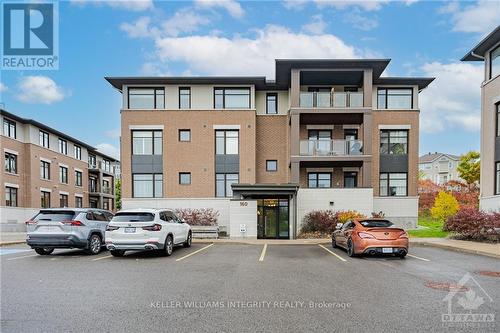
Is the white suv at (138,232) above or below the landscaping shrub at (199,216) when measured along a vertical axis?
above

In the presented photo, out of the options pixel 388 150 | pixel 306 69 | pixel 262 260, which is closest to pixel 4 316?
pixel 262 260

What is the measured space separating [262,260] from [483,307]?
644 centimetres

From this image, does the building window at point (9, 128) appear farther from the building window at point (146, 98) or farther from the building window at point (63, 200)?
the building window at point (146, 98)

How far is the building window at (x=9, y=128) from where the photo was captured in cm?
3030

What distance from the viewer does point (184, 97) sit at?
79.5ft

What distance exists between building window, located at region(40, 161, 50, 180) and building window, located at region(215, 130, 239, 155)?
21512 millimetres

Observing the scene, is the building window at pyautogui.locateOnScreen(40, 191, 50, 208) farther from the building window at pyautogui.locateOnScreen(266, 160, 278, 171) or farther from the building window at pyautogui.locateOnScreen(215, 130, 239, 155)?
the building window at pyautogui.locateOnScreen(266, 160, 278, 171)

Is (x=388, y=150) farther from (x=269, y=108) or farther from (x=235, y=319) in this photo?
(x=235, y=319)

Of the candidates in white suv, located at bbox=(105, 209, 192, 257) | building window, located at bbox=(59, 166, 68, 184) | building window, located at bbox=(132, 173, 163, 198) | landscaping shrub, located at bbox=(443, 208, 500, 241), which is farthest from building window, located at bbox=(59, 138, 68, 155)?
landscaping shrub, located at bbox=(443, 208, 500, 241)

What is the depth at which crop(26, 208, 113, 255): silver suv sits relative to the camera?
12141 millimetres

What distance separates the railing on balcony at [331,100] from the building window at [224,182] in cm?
686

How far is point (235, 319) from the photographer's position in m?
5.29

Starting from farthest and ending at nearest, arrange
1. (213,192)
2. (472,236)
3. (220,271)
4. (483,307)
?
(213,192) < (472,236) < (220,271) < (483,307)

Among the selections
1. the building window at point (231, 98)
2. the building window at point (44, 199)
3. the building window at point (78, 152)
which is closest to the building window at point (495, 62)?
the building window at point (231, 98)
